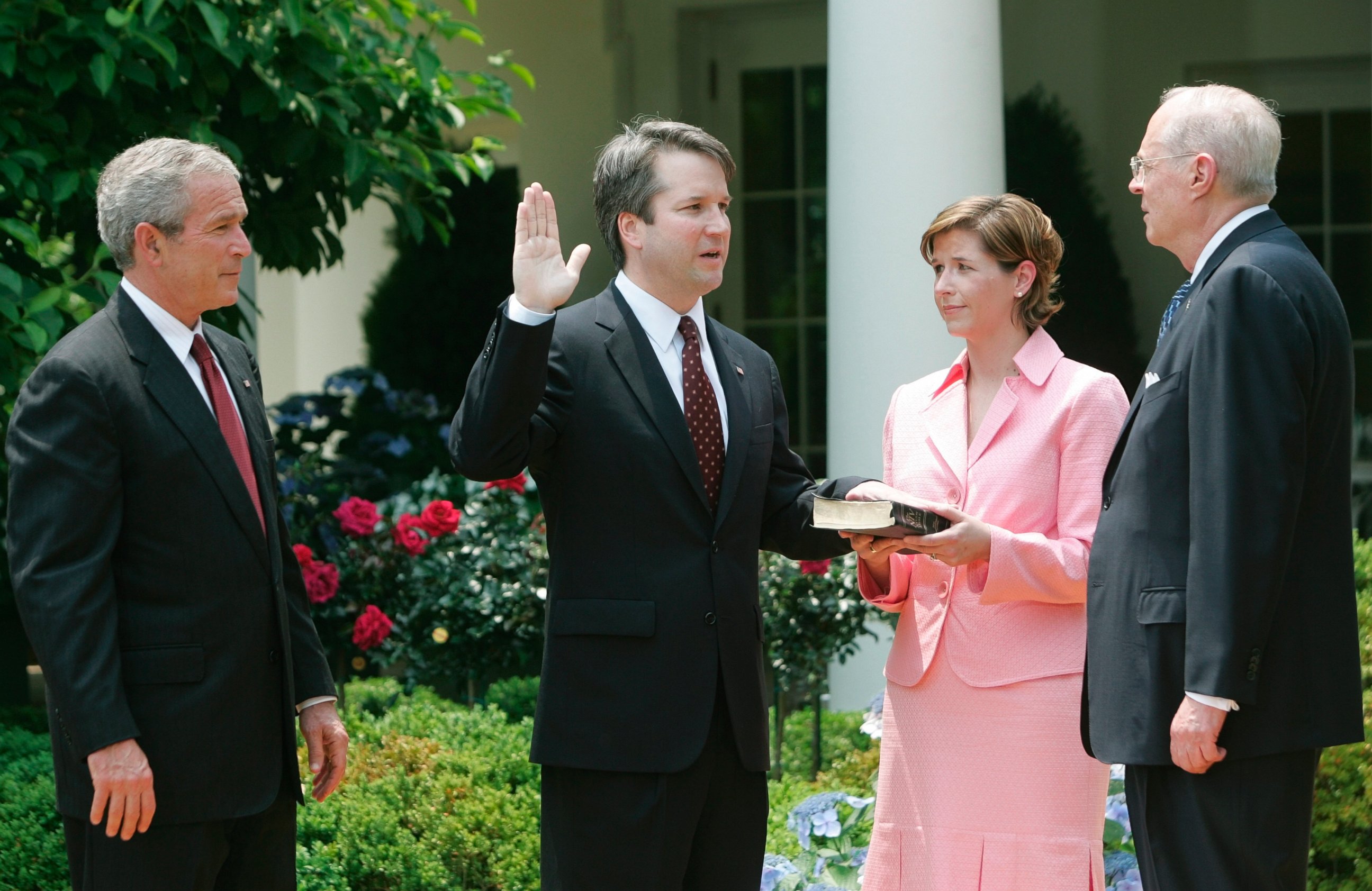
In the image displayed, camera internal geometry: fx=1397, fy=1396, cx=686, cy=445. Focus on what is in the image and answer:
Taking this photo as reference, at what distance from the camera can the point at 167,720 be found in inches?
98.3

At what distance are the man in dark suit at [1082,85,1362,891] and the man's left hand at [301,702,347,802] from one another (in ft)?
4.96

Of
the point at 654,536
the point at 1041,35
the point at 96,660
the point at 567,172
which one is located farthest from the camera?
the point at 567,172

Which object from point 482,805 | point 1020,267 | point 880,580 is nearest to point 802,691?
point 482,805

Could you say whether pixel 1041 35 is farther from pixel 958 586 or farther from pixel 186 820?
pixel 186 820

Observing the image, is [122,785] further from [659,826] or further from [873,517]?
[873,517]

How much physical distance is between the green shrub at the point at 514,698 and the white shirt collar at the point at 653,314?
8.75 feet

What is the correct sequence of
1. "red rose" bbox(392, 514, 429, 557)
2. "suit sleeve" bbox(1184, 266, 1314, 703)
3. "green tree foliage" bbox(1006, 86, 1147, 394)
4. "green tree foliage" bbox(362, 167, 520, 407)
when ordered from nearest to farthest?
"suit sleeve" bbox(1184, 266, 1314, 703) → "red rose" bbox(392, 514, 429, 557) → "green tree foliage" bbox(1006, 86, 1147, 394) → "green tree foliage" bbox(362, 167, 520, 407)

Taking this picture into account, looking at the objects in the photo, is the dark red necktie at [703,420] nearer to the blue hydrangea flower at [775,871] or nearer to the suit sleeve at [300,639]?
the suit sleeve at [300,639]

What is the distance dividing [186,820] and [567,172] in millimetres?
7696

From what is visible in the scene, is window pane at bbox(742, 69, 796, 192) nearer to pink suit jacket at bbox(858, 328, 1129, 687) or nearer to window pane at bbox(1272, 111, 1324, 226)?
window pane at bbox(1272, 111, 1324, 226)

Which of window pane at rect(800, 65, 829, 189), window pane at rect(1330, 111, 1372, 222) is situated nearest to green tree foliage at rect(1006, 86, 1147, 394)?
window pane at rect(800, 65, 829, 189)

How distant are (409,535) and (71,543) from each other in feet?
11.5

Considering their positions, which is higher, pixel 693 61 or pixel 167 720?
pixel 693 61

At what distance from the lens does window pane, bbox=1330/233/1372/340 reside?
8.79 m
